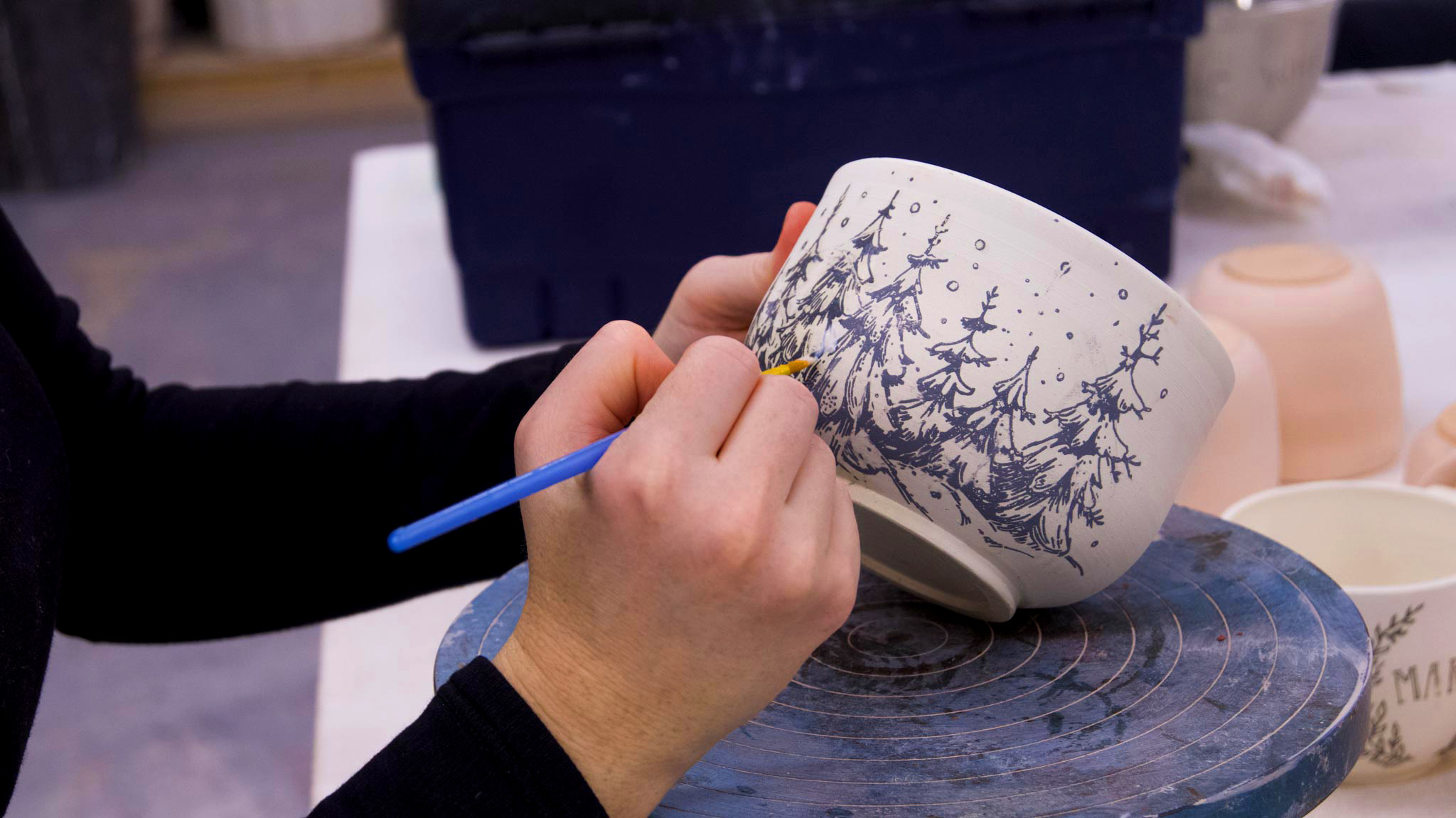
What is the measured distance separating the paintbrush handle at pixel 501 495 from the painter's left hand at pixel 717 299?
0.73 feet

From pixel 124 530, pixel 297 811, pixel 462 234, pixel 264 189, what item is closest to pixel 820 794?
pixel 124 530

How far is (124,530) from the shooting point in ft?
2.15

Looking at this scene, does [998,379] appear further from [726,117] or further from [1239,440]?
[726,117]

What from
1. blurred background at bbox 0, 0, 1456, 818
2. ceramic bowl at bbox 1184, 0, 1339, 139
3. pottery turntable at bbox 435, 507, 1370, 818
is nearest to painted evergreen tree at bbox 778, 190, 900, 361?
pottery turntable at bbox 435, 507, 1370, 818

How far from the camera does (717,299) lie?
61 centimetres

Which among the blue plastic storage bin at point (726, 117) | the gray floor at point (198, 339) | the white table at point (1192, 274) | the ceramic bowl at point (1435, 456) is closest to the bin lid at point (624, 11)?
the blue plastic storage bin at point (726, 117)

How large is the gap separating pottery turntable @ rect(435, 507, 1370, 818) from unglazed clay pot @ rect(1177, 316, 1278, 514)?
169mm

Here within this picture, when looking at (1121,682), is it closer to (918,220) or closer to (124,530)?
(918,220)

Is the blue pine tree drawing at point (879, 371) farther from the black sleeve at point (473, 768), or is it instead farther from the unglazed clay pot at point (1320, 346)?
the unglazed clay pot at point (1320, 346)

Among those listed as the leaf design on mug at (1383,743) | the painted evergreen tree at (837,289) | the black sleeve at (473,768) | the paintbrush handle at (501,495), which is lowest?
the leaf design on mug at (1383,743)

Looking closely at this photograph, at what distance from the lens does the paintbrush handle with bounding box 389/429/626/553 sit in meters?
0.35

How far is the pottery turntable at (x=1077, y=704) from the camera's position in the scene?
14.3 inches

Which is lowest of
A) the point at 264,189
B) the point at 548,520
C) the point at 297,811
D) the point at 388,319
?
the point at 297,811

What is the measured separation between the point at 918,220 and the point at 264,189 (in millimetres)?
2991
